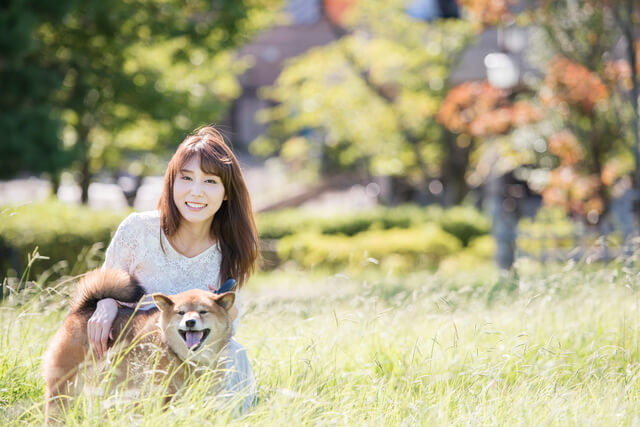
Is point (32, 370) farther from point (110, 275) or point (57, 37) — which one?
point (57, 37)

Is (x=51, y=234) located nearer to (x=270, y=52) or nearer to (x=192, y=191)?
(x=192, y=191)

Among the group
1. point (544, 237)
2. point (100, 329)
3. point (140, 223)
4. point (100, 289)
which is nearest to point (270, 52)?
point (544, 237)

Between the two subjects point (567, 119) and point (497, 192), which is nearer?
point (567, 119)

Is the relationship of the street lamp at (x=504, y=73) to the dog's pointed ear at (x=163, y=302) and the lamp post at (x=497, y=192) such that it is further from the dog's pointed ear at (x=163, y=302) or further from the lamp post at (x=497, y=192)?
the dog's pointed ear at (x=163, y=302)

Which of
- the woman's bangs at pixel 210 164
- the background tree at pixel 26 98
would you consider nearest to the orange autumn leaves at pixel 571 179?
the background tree at pixel 26 98

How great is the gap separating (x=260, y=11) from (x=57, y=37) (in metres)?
3.22

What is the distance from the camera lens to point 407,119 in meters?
15.2

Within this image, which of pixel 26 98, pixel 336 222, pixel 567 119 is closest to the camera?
pixel 26 98

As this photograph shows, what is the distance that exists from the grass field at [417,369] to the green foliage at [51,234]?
12.8 ft

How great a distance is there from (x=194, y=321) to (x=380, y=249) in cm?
874

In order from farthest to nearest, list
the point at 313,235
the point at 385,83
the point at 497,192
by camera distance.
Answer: the point at 385,83 < the point at 497,192 < the point at 313,235

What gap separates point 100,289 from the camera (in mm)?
2975

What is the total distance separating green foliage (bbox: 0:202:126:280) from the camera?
7758 mm

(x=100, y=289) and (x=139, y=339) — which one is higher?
(x=100, y=289)
